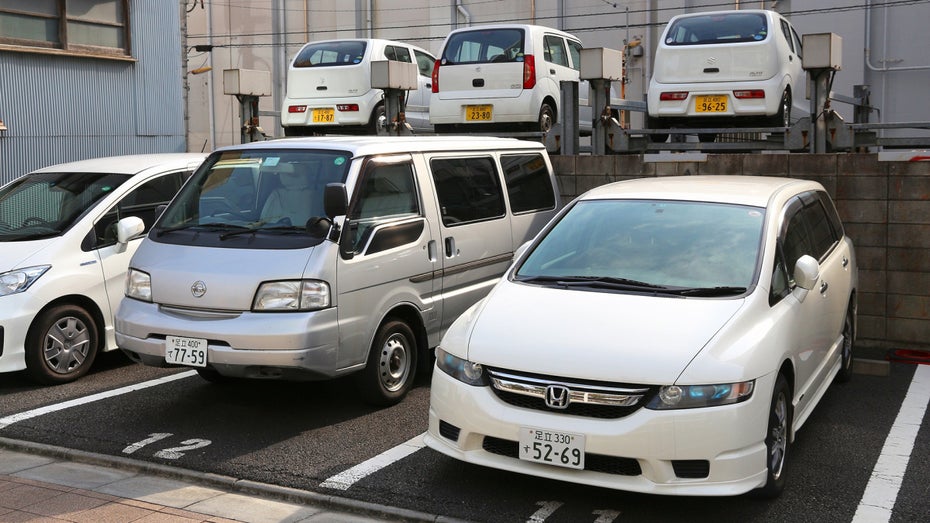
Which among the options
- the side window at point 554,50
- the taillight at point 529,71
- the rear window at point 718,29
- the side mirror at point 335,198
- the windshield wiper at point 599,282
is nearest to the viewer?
the windshield wiper at point 599,282

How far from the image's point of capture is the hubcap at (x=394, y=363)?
6406mm

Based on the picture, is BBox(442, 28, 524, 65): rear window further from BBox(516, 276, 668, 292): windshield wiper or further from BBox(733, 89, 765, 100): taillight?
BBox(516, 276, 668, 292): windshield wiper

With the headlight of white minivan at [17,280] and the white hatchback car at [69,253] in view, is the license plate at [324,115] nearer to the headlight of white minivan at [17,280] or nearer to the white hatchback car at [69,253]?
the white hatchback car at [69,253]

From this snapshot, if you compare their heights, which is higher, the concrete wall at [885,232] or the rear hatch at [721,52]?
the rear hatch at [721,52]

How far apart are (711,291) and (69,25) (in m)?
12.6

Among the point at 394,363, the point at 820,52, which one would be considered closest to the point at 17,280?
the point at 394,363

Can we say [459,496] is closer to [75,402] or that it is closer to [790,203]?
[790,203]

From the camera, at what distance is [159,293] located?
19.9 feet

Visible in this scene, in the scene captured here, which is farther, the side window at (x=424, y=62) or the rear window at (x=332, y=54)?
the side window at (x=424, y=62)

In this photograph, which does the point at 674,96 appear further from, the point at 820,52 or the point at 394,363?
the point at 394,363

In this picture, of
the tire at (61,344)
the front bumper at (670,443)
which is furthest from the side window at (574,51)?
the front bumper at (670,443)

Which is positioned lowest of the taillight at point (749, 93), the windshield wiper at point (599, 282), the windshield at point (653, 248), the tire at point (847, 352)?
the tire at point (847, 352)

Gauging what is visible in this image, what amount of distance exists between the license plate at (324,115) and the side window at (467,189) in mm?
6931

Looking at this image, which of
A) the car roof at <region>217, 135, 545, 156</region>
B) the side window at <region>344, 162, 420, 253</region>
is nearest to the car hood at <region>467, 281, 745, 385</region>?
the side window at <region>344, 162, 420, 253</region>
